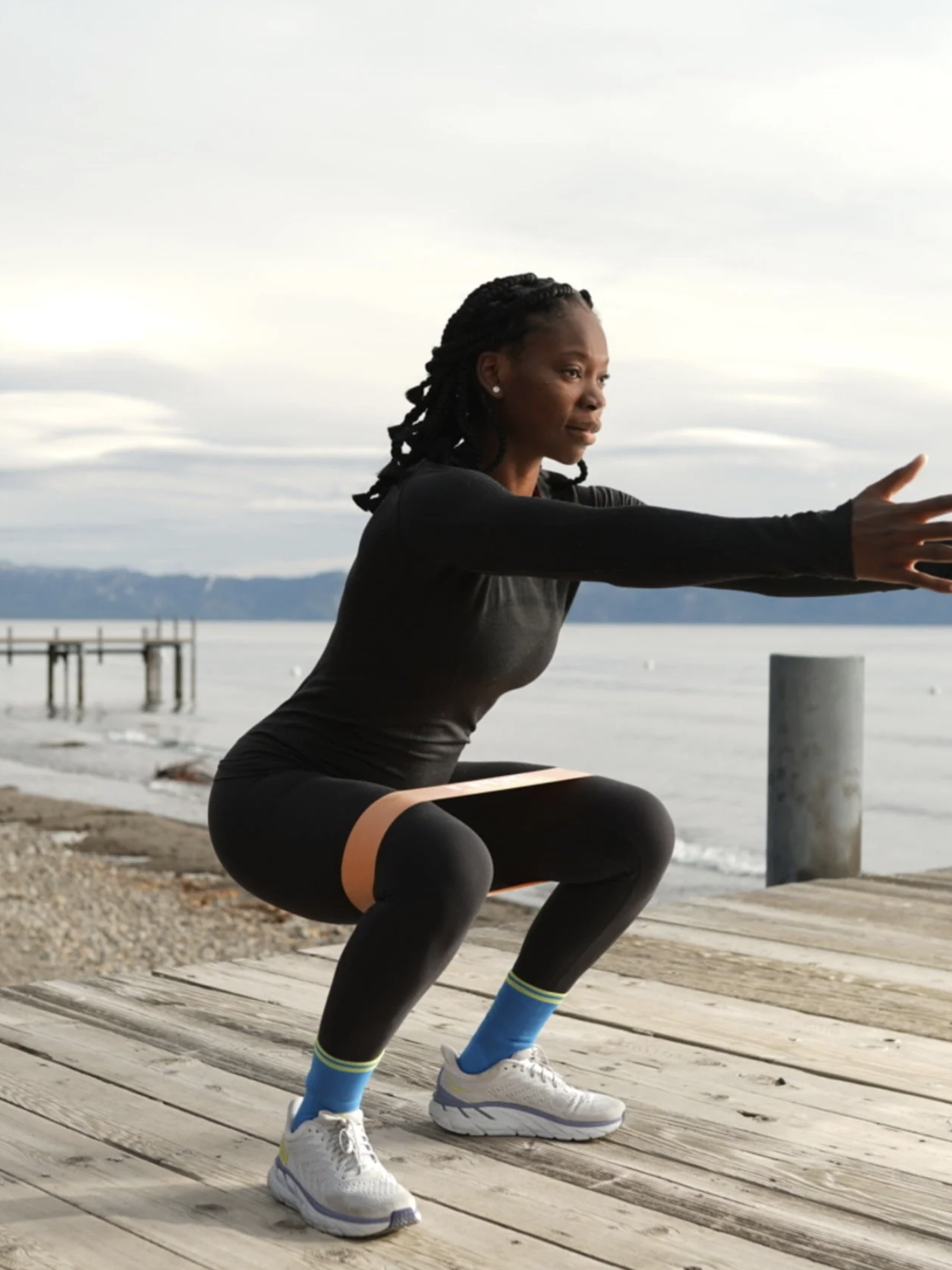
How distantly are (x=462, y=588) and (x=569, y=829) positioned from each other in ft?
1.76

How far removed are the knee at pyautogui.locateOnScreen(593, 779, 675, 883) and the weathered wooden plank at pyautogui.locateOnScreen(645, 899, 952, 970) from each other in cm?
191

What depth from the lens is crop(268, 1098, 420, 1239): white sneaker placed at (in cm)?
230

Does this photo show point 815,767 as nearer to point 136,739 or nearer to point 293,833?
point 293,833

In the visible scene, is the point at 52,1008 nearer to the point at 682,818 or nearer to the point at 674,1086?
the point at 674,1086

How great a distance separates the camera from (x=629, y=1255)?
222cm

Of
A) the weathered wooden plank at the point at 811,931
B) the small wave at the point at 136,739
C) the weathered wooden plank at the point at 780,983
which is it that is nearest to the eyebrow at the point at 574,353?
the weathered wooden plank at the point at 780,983

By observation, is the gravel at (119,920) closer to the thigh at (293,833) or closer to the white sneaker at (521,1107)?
the white sneaker at (521,1107)

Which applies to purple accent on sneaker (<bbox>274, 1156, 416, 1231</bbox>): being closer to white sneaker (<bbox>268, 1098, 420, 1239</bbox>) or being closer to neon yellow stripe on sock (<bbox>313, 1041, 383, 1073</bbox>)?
white sneaker (<bbox>268, 1098, 420, 1239</bbox>)

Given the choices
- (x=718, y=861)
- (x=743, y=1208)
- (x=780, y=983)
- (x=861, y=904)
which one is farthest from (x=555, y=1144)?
(x=718, y=861)

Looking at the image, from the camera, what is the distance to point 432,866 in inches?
90.9

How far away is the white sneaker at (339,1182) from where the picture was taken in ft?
7.55

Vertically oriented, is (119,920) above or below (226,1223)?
below

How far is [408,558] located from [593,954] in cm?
89

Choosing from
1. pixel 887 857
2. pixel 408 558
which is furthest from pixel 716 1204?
pixel 887 857
